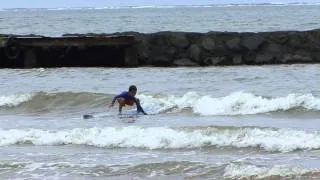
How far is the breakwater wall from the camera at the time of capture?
1228 inches

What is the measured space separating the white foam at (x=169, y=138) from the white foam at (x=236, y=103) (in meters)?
4.43

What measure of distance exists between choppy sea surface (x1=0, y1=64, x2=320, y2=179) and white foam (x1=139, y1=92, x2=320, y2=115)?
0.03 meters

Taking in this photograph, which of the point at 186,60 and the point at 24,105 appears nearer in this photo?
the point at 24,105

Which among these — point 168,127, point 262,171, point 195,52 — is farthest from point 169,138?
point 195,52

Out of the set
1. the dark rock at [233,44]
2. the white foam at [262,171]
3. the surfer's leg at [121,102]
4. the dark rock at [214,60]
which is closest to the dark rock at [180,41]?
the dark rock at [214,60]

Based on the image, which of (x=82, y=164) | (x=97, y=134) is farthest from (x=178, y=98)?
(x=82, y=164)

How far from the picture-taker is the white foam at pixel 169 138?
12578mm

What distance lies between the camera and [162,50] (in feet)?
105

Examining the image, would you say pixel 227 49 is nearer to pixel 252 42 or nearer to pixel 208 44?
pixel 208 44

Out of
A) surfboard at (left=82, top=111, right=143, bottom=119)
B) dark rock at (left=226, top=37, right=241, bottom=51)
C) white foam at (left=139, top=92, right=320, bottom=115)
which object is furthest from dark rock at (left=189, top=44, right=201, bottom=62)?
surfboard at (left=82, top=111, right=143, bottom=119)

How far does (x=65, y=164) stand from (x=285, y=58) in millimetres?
20644

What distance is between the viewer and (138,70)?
97.2 feet

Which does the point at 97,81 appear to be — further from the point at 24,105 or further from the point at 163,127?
the point at 163,127

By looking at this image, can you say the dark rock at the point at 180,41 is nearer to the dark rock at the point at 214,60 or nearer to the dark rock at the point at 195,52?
the dark rock at the point at 195,52
